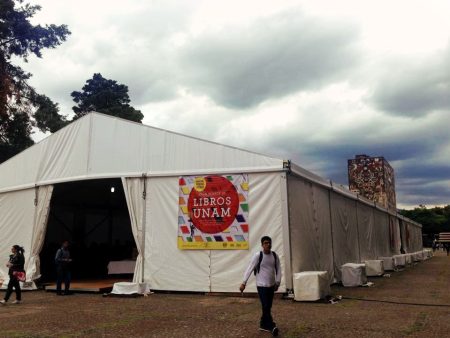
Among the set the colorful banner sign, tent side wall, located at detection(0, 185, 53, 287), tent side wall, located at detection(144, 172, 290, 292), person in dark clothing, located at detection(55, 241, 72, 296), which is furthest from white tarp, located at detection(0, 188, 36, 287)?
the colorful banner sign

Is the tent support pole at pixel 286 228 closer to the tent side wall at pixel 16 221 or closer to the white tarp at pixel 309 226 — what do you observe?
the white tarp at pixel 309 226

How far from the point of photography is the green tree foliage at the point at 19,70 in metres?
29.9

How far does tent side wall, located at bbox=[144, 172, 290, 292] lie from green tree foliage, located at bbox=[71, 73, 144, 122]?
3898 cm

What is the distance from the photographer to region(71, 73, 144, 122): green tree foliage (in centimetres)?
5103

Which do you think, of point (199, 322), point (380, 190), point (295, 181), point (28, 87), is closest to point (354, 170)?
point (380, 190)

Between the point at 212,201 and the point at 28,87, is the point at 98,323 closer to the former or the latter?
the point at 212,201

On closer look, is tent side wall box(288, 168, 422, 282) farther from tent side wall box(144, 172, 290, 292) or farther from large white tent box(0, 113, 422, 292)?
tent side wall box(144, 172, 290, 292)

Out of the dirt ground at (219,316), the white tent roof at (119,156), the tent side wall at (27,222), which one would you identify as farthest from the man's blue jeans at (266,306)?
the tent side wall at (27,222)

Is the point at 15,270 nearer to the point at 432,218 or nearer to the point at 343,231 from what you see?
the point at 343,231

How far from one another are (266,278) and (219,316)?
2049 millimetres

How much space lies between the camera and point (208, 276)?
1198cm

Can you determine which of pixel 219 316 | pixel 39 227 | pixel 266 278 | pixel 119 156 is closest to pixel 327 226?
pixel 219 316

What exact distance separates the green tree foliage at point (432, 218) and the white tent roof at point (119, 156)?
3353 inches

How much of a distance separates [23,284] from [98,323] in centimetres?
753
